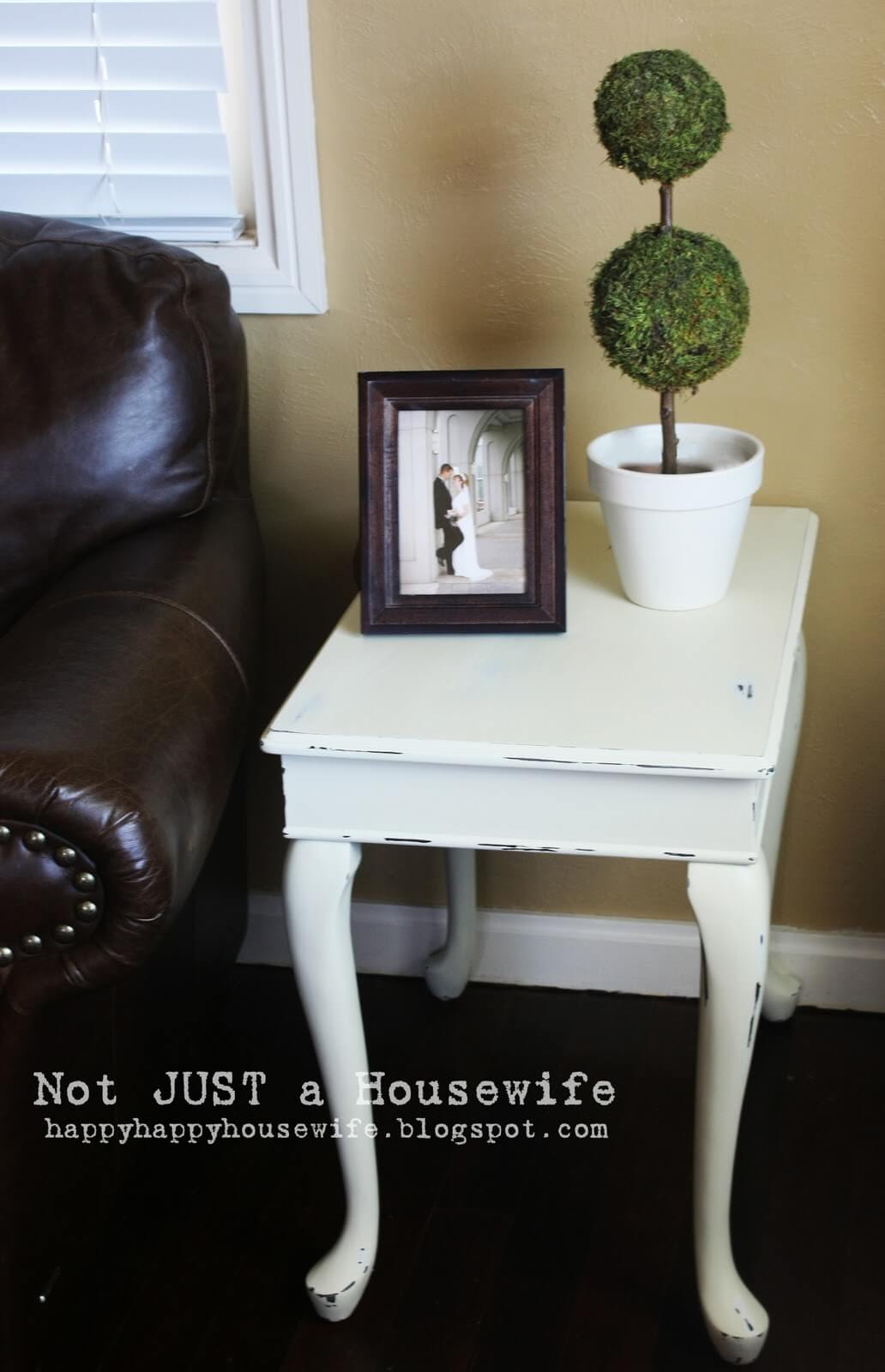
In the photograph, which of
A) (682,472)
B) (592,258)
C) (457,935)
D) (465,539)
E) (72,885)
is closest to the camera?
(72,885)

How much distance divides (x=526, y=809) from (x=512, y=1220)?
54 centimetres

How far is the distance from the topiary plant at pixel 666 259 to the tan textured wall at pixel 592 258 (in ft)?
0.86

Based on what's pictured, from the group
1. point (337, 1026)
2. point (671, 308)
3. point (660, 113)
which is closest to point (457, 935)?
point (337, 1026)

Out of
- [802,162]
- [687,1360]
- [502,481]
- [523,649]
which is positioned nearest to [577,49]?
[802,162]

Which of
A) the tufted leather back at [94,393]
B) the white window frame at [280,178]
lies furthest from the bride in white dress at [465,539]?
the white window frame at [280,178]

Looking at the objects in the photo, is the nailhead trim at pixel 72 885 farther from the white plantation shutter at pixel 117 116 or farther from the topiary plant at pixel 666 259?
the white plantation shutter at pixel 117 116

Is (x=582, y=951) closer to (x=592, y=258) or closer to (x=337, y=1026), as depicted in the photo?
(x=337, y=1026)

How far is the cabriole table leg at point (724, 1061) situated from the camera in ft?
3.61

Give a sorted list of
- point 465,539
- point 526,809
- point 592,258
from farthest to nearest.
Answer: point 592,258
point 465,539
point 526,809

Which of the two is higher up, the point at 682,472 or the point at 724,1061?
the point at 682,472

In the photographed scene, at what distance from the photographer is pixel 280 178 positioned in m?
1.48

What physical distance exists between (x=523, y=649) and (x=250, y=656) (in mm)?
270

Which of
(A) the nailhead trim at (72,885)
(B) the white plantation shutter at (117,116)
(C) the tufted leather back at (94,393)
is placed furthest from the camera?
(B) the white plantation shutter at (117,116)

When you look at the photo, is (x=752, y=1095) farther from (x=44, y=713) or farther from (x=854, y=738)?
(x=44, y=713)
